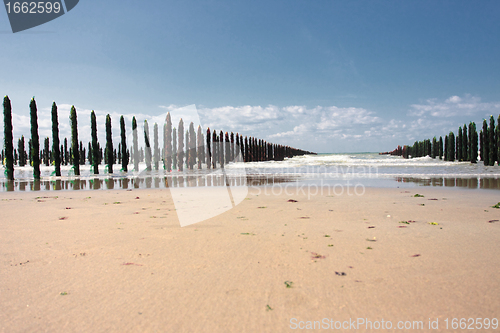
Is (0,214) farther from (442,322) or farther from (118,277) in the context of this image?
(442,322)

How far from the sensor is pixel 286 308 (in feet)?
7.08

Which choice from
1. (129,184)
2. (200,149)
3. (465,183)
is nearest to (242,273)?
(129,184)

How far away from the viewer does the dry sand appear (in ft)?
6.79

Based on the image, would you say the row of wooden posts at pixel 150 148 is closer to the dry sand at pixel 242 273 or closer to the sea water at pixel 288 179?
Answer: the sea water at pixel 288 179

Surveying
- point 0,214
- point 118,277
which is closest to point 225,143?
point 0,214

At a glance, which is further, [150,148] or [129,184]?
[150,148]

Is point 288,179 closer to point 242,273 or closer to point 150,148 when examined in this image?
point 242,273

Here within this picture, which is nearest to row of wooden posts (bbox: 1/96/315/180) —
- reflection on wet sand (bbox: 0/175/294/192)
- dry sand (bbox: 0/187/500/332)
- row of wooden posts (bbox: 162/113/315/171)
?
row of wooden posts (bbox: 162/113/315/171)

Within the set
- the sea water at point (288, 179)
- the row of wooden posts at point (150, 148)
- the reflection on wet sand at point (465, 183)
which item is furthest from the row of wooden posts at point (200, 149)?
the reflection on wet sand at point (465, 183)

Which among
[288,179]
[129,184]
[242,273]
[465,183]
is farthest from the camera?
[288,179]

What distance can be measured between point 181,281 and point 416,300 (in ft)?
6.37

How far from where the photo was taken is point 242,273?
2.81 m

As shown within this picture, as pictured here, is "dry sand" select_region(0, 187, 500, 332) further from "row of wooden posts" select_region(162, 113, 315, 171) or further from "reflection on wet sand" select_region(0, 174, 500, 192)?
"row of wooden posts" select_region(162, 113, 315, 171)

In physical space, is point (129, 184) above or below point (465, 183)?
above
